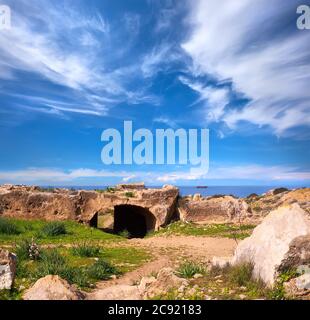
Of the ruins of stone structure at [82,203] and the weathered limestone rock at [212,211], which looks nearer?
the ruins of stone structure at [82,203]

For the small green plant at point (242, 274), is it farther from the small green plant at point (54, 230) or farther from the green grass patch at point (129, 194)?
the green grass patch at point (129, 194)

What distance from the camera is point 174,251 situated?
1512 centimetres

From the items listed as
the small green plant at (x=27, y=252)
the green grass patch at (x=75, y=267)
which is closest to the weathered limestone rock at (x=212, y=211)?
the green grass patch at (x=75, y=267)

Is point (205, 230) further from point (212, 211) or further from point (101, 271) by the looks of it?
point (101, 271)

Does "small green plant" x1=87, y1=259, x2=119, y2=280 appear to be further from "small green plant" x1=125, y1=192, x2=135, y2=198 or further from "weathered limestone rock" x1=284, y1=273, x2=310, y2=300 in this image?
"small green plant" x1=125, y1=192, x2=135, y2=198

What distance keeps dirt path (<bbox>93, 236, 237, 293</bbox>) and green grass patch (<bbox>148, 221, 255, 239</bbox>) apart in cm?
115

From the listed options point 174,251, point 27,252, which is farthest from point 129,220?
point 27,252

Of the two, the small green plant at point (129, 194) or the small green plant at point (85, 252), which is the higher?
the small green plant at point (129, 194)

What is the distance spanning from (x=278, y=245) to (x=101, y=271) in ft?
17.1

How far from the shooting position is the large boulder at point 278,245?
6273mm

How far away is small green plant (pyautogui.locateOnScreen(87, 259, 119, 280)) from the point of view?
1006 centimetres

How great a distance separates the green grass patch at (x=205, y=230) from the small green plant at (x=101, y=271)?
30.4ft

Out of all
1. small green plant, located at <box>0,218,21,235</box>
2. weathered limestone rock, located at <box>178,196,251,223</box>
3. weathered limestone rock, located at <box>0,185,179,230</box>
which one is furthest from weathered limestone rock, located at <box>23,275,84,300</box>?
weathered limestone rock, located at <box>178,196,251,223</box>
